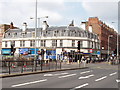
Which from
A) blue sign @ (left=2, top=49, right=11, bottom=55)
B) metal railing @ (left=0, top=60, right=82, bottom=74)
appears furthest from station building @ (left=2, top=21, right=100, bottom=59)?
metal railing @ (left=0, top=60, right=82, bottom=74)

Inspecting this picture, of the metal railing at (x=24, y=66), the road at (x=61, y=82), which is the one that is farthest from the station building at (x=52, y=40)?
the road at (x=61, y=82)

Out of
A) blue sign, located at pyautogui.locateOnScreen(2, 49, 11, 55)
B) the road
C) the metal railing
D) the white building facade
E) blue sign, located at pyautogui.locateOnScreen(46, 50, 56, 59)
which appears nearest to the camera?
the road

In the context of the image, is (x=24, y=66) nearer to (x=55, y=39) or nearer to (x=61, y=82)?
(x=61, y=82)

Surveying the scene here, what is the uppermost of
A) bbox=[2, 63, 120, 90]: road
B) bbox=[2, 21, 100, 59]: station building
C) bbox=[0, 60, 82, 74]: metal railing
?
bbox=[2, 21, 100, 59]: station building

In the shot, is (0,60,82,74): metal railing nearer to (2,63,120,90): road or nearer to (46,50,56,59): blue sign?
(2,63,120,90): road

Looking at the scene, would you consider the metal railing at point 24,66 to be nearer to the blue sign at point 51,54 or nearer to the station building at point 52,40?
the blue sign at point 51,54

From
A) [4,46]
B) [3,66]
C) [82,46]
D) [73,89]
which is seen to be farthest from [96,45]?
[73,89]

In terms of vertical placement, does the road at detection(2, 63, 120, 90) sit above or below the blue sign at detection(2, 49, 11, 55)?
below

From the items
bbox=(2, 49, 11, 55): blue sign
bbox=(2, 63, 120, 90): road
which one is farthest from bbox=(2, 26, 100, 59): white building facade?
bbox=(2, 63, 120, 90): road

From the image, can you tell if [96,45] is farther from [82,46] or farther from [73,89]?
[73,89]

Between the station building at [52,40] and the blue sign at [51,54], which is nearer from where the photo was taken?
the blue sign at [51,54]

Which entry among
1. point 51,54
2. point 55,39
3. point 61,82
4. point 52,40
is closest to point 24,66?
point 61,82

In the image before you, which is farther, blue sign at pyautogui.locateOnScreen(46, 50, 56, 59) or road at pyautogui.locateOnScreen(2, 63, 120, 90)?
blue sign at pyautogui.locateOnScreen(46, 50, 56, 59)

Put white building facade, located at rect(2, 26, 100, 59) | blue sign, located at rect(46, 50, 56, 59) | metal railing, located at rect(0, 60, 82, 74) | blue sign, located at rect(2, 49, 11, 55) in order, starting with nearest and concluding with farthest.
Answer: metal railing, located at rect(0, 60, 82, 74) → blue sign, located at rect(46, 50, 56, 59) → white building facade, located at rect(2, 26, 100, 59) → blue sign, located at rect(2, 49, 11, 55)
